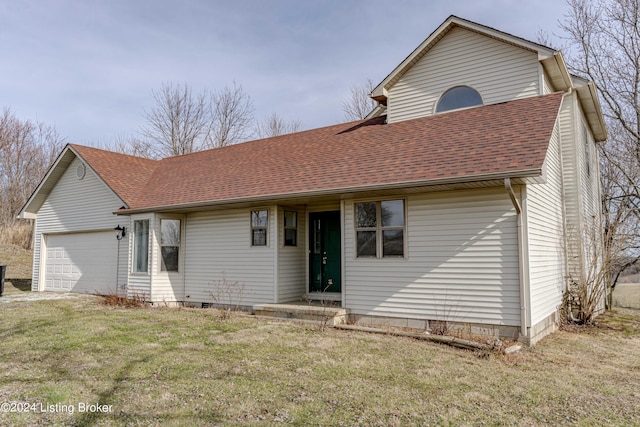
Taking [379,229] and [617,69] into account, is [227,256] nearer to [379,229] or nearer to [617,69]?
[379,229]

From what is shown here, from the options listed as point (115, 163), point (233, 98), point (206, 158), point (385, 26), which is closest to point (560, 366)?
point (206, 158)

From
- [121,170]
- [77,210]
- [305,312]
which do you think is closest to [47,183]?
[77,210]

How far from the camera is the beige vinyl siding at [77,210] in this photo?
1357cm

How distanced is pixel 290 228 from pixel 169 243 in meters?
3.71

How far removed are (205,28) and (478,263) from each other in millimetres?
13101

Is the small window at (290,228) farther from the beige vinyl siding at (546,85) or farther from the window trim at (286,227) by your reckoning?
the beige vinyl siding at (546,85)

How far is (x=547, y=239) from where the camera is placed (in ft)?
29.0

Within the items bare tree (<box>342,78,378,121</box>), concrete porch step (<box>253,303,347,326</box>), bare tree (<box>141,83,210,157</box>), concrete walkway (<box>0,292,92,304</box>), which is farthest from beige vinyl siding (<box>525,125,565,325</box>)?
bare tree (<box>141,83,210,157</box>)

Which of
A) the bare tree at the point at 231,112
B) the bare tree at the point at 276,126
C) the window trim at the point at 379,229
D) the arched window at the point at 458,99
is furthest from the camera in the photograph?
the bare tree at the point at 276,126

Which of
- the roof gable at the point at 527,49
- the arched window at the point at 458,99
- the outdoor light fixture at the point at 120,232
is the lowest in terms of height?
the outdoor light fixture at the point at 120,232

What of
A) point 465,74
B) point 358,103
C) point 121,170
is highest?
point 358,103

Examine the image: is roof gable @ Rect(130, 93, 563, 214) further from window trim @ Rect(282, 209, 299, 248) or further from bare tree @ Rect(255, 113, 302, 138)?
bare tree @ Rect(255, 113, 302, 138)

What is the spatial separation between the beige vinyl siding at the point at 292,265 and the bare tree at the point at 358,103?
62.7 ft

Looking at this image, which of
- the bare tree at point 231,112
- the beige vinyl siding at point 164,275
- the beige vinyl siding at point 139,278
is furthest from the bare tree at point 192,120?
the beige vinyl siding at point 164,275
